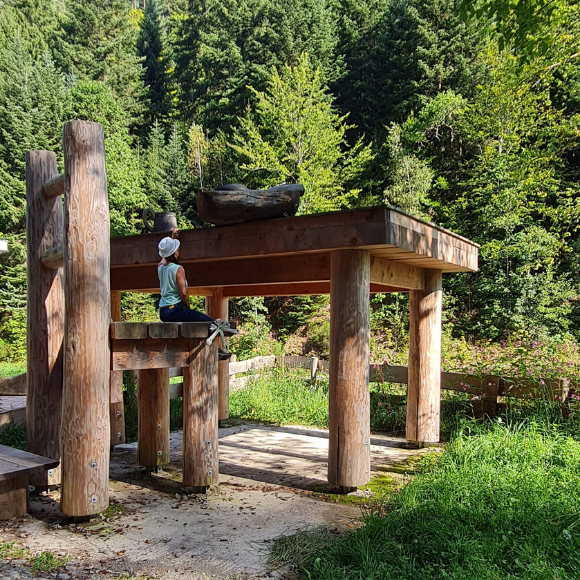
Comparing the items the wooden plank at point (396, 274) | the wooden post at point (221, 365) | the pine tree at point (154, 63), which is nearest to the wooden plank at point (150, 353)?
the wooden plank at point (396, 274)

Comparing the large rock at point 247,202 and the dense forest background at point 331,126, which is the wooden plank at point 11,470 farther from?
the dense forest background at point 331,126

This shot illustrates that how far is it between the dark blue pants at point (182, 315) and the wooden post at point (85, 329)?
962mm

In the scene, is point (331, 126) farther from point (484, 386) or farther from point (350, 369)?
point (350, 369)

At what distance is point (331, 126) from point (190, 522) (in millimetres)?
20462

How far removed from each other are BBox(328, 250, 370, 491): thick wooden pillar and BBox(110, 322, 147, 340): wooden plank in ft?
5.91

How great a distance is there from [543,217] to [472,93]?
7.32m

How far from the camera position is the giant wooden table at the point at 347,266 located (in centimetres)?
511

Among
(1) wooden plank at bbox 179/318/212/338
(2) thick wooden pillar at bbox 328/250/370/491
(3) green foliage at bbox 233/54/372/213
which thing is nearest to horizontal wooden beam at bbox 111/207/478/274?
(2) thick wooden pillar at bbox 328/250/370/491

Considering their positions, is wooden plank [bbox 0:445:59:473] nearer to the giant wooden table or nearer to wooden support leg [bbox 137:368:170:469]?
wooden support leg [bbox 137:368:170:469]

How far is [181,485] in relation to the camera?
18.8ft

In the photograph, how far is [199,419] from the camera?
5.28 m

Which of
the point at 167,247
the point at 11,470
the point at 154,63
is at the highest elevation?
the point at 154,63

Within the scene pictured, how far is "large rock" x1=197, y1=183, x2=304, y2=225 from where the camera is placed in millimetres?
5441

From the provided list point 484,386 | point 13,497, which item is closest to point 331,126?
point 484,386
